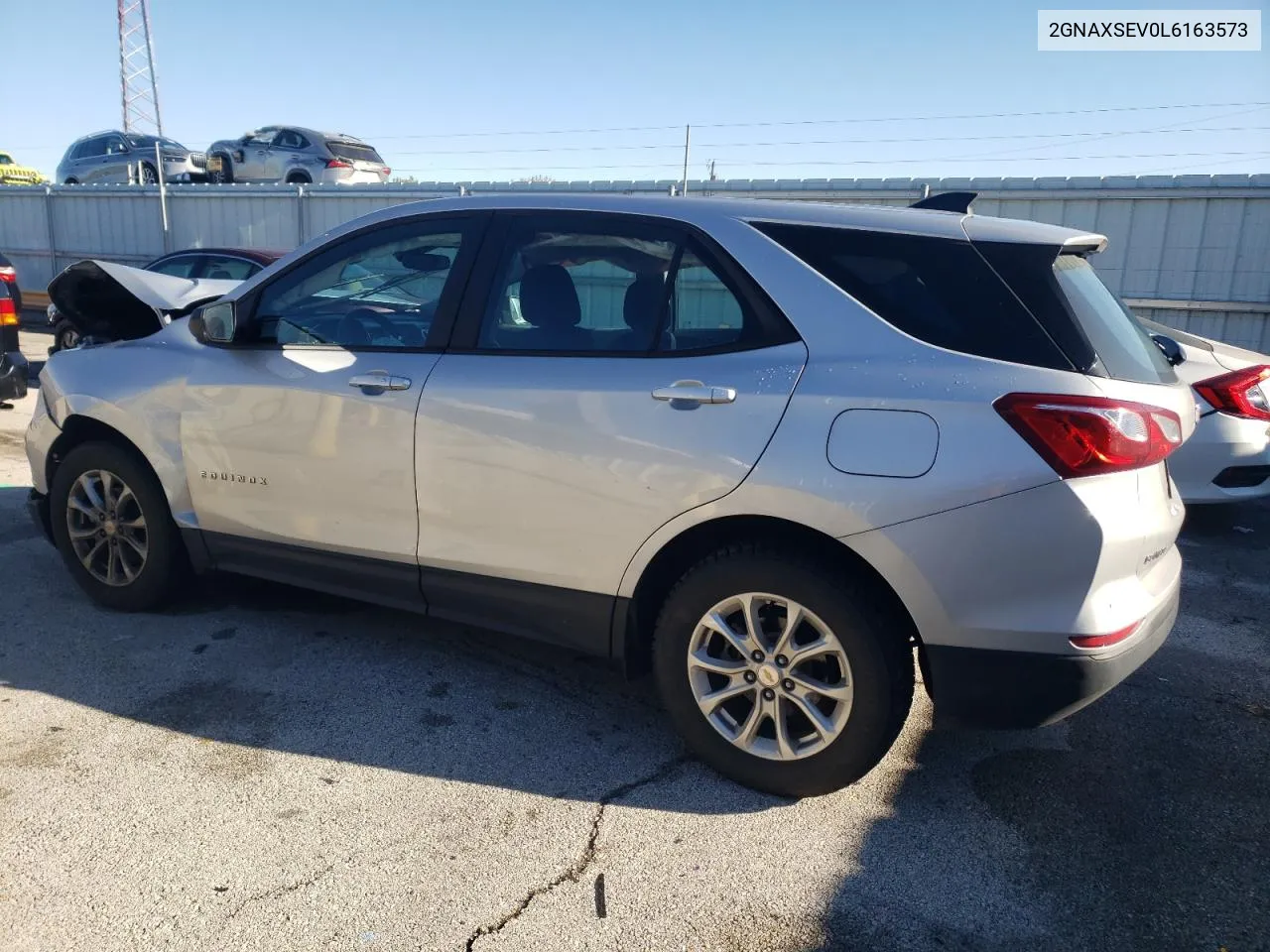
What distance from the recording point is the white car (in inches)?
225

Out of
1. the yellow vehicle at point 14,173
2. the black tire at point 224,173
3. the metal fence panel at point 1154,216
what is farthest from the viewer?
the yellow vehicle at point 14,173

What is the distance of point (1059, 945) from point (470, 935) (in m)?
1.42

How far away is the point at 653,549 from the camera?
2992mm

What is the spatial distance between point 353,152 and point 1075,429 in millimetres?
20078

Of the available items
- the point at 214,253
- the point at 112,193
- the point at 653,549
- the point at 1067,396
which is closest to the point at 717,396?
the point at 653,549

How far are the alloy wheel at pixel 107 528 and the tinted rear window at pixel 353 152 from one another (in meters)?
17.3

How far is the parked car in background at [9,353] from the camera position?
739cm

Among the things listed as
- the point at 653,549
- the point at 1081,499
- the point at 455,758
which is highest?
the point at 1081,499

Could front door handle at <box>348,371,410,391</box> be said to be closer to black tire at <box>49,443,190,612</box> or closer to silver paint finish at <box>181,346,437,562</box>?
silver paint finish at <box>181,346,437,562</box>

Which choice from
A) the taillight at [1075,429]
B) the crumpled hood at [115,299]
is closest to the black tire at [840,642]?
the taillight at [1075,429]

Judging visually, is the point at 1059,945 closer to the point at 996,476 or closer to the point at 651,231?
the point at 996,476

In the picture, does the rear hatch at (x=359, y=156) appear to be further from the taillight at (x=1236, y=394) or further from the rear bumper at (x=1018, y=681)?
the rear bumper at (x=1018, y=681)

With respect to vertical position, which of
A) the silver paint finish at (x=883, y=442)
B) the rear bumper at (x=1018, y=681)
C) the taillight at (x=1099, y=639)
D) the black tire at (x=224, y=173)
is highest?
the black tire at (x=224, y=173)

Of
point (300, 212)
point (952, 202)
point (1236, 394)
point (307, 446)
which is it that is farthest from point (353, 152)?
point (952, 202)
